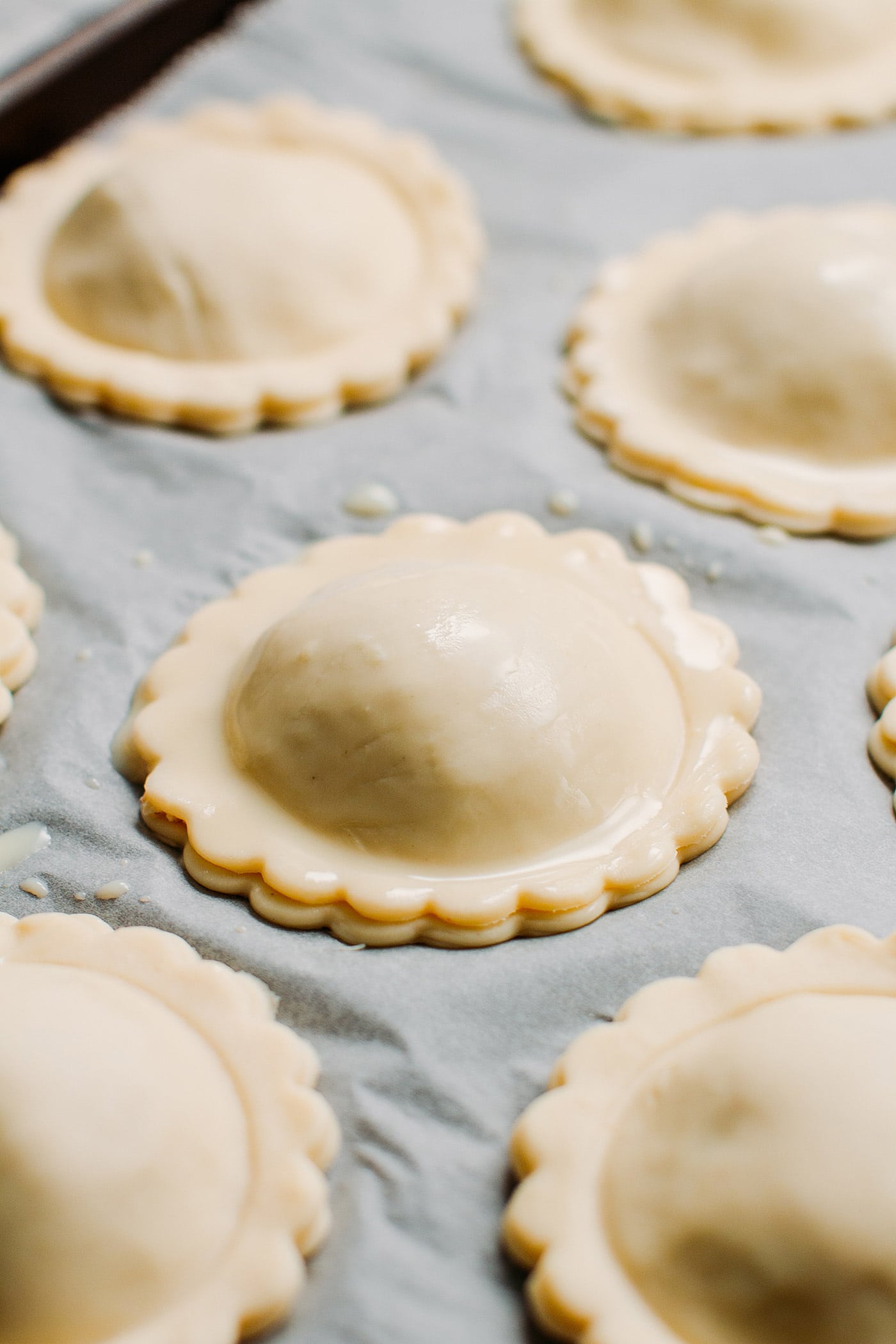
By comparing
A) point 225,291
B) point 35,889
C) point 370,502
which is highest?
point 225,291

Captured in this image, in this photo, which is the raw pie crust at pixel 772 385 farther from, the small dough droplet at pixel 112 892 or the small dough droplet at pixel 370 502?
the small dough droplet at pixel 112 892

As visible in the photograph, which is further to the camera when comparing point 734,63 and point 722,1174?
point 734,63

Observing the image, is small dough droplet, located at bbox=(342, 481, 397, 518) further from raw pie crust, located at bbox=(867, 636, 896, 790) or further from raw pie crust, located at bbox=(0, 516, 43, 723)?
raw pie crust, located at bbox=(867, 636, 896, 790)

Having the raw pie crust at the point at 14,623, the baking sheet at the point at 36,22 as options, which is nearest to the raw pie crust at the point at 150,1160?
the raw pie crust at the point at 14,623

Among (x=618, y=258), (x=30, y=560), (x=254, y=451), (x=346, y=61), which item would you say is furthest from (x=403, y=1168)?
(x=346, y=61)

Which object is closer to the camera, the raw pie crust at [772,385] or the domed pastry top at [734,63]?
the raw pie crust at [772,385]

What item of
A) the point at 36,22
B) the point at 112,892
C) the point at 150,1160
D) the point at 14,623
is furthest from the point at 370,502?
the point at 36,22

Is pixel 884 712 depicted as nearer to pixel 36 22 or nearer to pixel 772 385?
pixel 772 385

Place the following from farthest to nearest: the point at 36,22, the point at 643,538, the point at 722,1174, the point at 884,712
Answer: the point at 36,22 → the point at 643,538 → the point at 884,712 → the point at 722,1174
